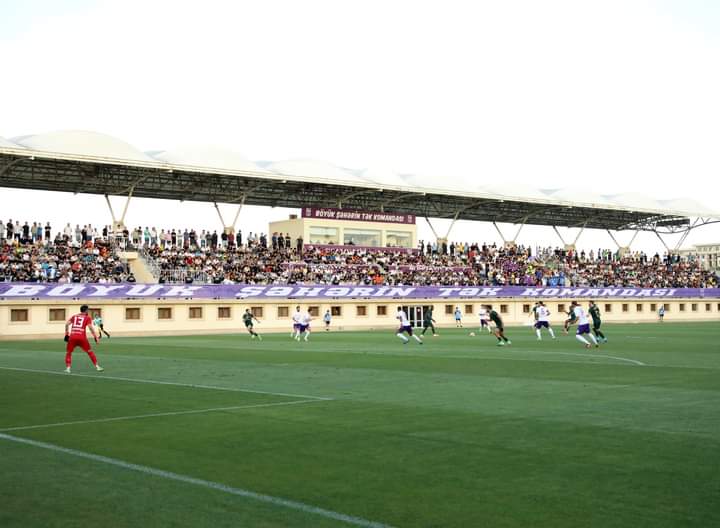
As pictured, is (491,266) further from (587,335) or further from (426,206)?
(587,335)

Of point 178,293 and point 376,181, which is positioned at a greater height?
point 376,181

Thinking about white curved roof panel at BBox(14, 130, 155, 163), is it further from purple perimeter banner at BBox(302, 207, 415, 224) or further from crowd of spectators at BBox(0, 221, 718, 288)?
purple perimeter banner at BBox(302, 207, 415, 224)

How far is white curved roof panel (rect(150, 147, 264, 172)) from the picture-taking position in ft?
199

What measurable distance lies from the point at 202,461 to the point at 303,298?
51.6 m

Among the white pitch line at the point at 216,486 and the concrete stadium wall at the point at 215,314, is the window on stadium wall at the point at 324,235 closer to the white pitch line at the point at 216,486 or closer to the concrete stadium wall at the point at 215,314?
the concrete stadium wall at the point at 215,314

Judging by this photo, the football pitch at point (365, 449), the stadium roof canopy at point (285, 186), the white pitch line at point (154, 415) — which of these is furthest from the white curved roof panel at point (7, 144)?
the white pitch line at point (154, 415)

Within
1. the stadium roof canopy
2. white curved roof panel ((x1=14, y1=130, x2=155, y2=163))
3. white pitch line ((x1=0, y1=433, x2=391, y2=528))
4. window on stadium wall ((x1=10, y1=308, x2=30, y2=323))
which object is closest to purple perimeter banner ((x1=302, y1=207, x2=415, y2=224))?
the stadium roof canopy

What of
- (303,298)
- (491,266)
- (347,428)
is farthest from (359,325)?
(347,428)

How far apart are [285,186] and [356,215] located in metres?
8.51

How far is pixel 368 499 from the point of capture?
8109mm

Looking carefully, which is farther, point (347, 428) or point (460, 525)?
point (347, 428)

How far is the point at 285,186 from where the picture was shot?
67875mm

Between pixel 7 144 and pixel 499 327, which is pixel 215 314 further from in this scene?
pixel 499 327

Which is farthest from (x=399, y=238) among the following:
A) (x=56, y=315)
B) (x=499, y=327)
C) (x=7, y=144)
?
(x=499, y=327)
